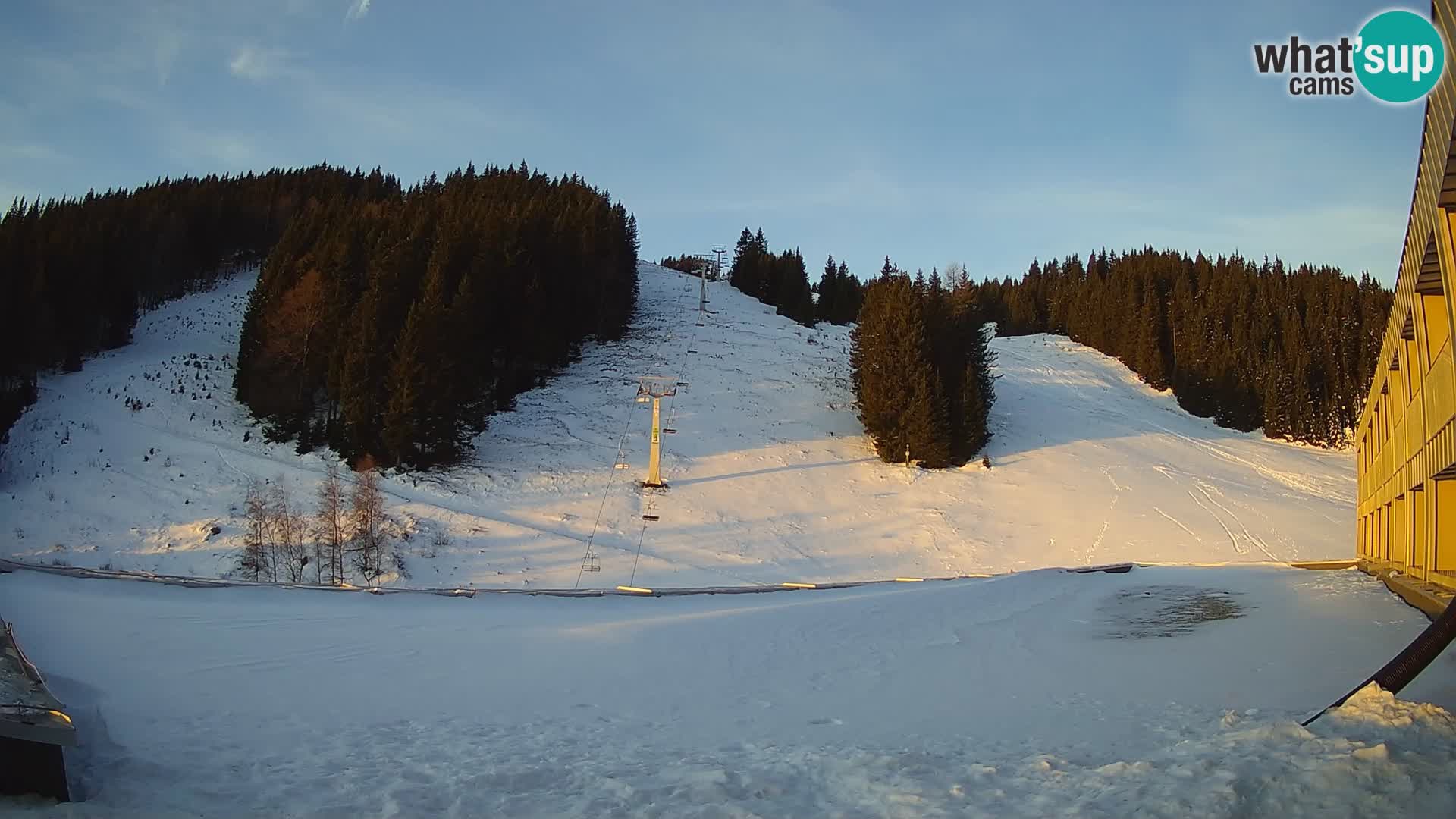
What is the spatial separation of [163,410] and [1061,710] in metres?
35.8

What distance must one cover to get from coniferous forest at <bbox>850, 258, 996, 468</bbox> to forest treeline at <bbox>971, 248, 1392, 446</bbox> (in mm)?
5020

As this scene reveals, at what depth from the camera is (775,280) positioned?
74.8m

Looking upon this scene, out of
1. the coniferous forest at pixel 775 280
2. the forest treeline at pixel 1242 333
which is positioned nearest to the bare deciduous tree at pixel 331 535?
the forest treeline at pixel 1242 333

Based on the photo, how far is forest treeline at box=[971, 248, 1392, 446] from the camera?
164 feet

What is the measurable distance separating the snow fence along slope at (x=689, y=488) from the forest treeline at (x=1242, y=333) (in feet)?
20.6

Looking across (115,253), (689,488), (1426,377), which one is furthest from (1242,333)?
(115,253)

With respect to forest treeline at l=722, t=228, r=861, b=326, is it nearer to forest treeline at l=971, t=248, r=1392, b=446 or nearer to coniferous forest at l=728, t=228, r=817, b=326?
coniferous forest at l=728, t=228, r=817, b=326

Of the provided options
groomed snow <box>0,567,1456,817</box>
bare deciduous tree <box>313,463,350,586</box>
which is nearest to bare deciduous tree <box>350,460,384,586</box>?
bare deciduous tree <box>313,463,350,586</box>

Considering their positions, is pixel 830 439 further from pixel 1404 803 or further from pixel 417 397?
pixel 1404 803

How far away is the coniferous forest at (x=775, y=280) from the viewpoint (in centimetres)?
6735

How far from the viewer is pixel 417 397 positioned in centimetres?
2900

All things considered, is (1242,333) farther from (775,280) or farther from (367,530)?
(367,530)

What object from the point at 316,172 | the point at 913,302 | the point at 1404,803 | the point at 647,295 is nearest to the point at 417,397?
the point at 913,302

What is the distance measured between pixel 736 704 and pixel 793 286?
206 ft
